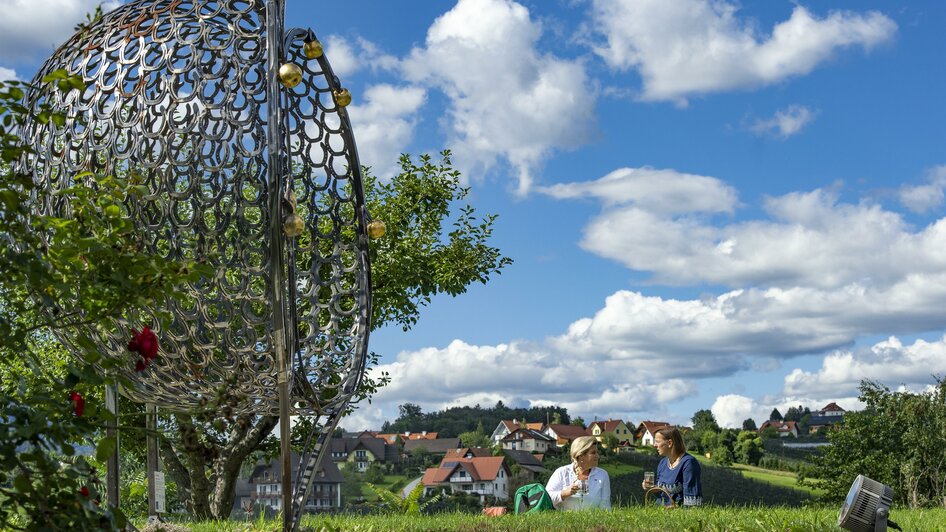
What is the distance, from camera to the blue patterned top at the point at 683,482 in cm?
808

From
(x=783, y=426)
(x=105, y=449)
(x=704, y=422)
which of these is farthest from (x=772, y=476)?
(x=783, y=426)

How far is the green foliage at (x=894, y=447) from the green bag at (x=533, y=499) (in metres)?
14.8

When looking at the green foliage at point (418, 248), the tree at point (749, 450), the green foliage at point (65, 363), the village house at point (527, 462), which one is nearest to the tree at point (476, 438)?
the village house at point (527, 462)

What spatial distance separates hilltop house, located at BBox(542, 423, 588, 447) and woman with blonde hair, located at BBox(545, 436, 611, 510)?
62270 millimetres

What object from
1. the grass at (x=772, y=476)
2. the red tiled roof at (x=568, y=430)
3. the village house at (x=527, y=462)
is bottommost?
the grass at (x=772, y=476)

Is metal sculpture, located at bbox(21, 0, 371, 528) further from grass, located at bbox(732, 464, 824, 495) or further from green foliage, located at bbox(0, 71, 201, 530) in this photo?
grass, located at bbox(732, 464, 824, 495)

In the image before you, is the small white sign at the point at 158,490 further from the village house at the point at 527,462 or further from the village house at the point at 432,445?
the village house at the point at 432,445

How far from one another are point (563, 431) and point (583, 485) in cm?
6792

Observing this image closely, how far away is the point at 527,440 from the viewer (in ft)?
222

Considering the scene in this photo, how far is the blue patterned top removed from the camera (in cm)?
808

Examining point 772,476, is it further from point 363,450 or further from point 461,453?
point 363,450

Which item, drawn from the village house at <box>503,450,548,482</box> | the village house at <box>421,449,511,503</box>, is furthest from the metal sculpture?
the village house at <box>421,449,511,503</box>

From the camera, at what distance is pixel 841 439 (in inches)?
1021

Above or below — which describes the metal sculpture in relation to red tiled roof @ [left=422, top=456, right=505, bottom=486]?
above
